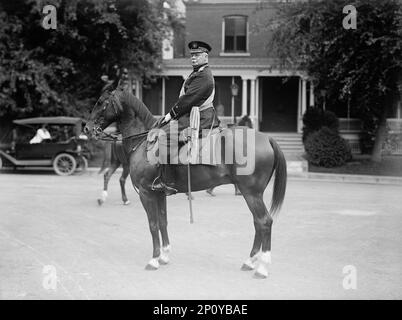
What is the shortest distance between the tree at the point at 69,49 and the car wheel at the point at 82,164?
301 centimetres

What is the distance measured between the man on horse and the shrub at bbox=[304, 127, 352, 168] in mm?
15017

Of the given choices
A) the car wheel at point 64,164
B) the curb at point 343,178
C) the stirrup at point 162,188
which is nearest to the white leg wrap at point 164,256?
the stirrup at point 162,188

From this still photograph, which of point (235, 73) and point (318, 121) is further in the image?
point (235, 73)

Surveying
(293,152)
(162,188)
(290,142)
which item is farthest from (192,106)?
(290,142)

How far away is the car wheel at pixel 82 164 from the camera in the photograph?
20.0 metres

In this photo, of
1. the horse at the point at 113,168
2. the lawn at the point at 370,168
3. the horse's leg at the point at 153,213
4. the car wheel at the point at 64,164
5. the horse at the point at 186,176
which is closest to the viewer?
the horse at the point at 186,176

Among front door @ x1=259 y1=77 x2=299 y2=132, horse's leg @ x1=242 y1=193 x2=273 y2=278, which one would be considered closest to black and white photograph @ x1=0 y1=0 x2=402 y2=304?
horse's leg @ x1=242 y1=193 x2=273 y2=278

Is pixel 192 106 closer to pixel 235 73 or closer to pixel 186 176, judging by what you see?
pixel 186 176

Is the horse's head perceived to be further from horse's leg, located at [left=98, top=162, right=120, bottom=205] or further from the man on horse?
horse's leg, located at [left=98, top=162, right=120, bottom=205]

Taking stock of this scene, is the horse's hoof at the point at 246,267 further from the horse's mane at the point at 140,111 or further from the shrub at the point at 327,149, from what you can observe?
the shrub at the point at 327,149

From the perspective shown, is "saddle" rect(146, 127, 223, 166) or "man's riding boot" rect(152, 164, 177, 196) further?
"man's riding boot" rect(152, 164, 177, 196)

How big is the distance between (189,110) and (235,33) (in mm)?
25456

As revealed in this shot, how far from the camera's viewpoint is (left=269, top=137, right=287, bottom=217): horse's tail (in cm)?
712

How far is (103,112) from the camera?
7.51 meters
